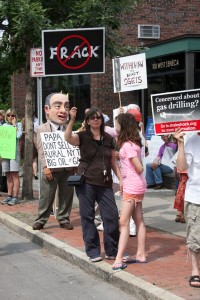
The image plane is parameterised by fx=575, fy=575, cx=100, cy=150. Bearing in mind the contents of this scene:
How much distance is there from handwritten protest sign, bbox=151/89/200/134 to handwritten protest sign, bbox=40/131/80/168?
308cm

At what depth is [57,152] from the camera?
870 cm

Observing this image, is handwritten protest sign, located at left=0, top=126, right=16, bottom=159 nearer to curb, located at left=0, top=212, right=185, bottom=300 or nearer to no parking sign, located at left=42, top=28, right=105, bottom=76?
curb, located at left=0, top=212, right=185, bottom=300

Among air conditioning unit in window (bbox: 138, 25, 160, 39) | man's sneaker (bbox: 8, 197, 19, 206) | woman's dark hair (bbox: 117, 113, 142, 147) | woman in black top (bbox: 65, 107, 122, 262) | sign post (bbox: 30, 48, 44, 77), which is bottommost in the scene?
man's sneaker (bbox: 8, 197, 19, 206)

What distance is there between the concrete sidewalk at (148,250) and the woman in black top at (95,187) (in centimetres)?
24

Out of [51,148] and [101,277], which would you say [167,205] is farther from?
[101,277]

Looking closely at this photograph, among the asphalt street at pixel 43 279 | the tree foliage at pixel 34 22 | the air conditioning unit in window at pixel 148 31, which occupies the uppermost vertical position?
the air conditioning unit in window at pixel 148 31

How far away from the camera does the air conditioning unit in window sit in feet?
60.3

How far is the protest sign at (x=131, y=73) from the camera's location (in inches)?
358

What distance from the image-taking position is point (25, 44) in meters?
11.6

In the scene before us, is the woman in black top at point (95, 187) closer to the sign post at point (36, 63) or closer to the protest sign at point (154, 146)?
the sign post at point (36, 63)

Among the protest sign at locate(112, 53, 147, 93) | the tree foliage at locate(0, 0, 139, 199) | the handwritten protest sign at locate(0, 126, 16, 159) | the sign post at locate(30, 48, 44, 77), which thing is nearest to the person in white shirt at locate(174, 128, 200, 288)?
the protest sign at locate(112, 53, 147, 93)

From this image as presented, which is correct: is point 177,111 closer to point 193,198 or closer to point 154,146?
point 193,198

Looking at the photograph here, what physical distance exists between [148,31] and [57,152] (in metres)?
10.8

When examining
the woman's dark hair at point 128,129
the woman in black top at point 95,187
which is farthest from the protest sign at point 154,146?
the woman's dark hair at point 128,129
